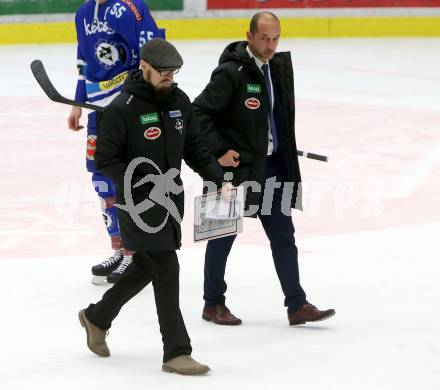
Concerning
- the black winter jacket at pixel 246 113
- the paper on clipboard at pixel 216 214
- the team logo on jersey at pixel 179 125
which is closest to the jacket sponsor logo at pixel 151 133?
the team logo on jersey at pixel 179 125

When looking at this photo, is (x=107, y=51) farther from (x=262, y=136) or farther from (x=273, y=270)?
(x=273, y=270)

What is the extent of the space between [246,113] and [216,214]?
0.63 metres

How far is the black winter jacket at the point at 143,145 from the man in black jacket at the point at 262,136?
629 millimetres

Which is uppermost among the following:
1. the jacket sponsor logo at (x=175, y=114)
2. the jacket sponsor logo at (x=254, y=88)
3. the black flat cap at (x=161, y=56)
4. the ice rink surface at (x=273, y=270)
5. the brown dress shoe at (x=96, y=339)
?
the black flat cap at (x=161, y=56)

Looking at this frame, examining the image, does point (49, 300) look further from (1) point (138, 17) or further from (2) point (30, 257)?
(1) point (138, 17)

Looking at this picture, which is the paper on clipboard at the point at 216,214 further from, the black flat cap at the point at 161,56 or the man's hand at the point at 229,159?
the black flat cap at the point at 161,56

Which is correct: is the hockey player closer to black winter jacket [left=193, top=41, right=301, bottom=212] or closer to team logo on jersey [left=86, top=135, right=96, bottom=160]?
team logo on jersey [left=86, top=135, right=96, bottom=160]

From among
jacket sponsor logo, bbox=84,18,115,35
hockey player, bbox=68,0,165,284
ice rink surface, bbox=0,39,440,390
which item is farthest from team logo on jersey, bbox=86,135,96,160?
ice rink surface, bbox=0,39,440,390

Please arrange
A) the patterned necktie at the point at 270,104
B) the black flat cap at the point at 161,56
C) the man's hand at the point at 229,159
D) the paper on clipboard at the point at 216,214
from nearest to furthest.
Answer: the black flat cap at the point at 161,56
the paper on clipboard at the point at 216,214
the man's hand at the point at 229,159
the patterned necktie at the point at 270,104

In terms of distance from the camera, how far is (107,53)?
23.7 feet

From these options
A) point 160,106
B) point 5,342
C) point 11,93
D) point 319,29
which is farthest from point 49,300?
point 319,29

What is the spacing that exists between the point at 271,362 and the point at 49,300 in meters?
1.66

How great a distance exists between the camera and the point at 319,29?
18.7 meters

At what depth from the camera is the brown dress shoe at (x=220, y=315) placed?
6.31 m
